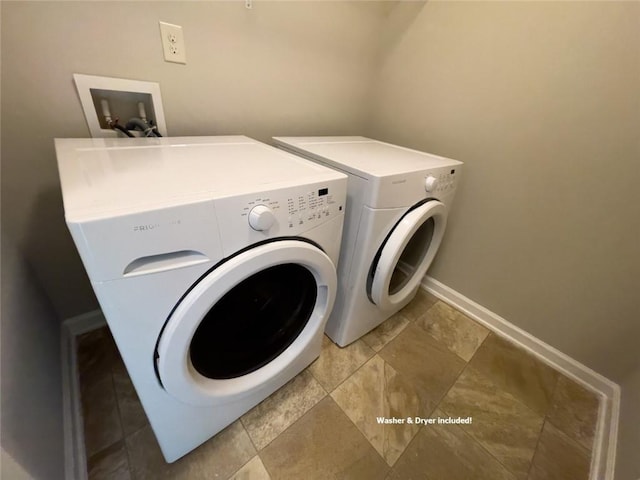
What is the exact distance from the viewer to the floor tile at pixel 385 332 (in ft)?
4.01

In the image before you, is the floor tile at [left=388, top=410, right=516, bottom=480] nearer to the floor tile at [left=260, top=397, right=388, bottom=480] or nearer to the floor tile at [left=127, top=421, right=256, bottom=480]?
the floor tile at [left=260, top=397, right=388, bottom=480]

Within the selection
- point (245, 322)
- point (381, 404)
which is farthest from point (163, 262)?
point (381, 404)

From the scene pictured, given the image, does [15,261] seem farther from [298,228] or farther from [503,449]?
[503,449]

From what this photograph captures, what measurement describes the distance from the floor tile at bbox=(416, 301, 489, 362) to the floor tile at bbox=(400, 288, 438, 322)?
0.9 inches

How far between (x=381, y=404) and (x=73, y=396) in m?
1.06

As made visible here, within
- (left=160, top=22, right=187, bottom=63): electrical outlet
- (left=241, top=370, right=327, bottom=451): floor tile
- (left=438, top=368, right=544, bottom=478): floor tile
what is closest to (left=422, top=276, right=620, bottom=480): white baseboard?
(left=438, top=368, right=544, bottom=478): floor tile

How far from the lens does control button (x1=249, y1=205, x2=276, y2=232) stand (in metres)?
0.53

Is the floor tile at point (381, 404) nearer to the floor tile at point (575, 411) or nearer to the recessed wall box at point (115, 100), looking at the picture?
the floor tile at point (575, 411)

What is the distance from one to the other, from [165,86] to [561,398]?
194 cm

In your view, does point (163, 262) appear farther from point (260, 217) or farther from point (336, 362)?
point (336, 362)

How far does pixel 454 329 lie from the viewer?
1344mm

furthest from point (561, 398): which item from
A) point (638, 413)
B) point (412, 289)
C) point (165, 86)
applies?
point (165, 86)

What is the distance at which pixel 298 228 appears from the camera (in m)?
0.64

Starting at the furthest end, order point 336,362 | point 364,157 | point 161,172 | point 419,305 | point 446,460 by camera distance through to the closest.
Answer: point 419,305 → point 336,362 → point 364,157 → point 446,460 → point 161,172
